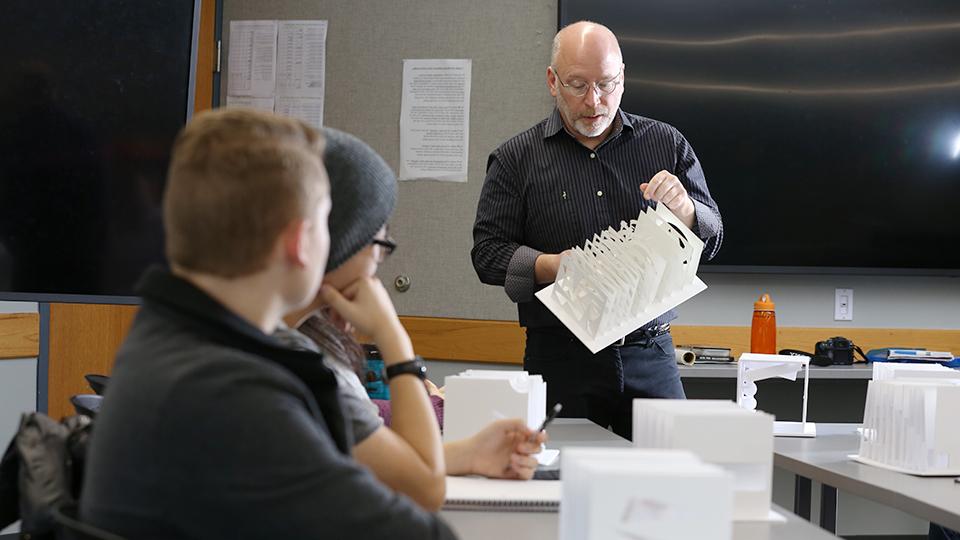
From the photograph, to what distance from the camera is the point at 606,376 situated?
8.71 feet

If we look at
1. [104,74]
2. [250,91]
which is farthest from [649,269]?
[250,91]

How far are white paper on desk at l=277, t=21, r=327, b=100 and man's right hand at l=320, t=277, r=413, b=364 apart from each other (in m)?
2.63

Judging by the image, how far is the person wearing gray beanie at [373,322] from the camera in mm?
1354

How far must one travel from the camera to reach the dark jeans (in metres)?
2.65

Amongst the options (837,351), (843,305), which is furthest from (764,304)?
(843,305)

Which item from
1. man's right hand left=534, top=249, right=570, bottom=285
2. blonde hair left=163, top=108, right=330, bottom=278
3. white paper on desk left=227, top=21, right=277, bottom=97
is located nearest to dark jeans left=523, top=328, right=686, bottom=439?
man's right hand left=534, top=249, right=570, bottom=285

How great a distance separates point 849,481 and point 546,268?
912mm

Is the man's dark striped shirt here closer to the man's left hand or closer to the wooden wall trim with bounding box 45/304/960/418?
the man's left hand

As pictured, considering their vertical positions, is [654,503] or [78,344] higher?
[654,503]

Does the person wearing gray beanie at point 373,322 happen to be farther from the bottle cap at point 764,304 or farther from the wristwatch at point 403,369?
the bottle cap at point 764,304

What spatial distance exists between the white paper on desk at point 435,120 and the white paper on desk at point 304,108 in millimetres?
316

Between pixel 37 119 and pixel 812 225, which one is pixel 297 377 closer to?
pixel 37 119

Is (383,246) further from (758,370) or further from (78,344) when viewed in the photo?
(78,344)

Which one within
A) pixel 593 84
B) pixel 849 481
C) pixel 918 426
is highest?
pixel 593 84
